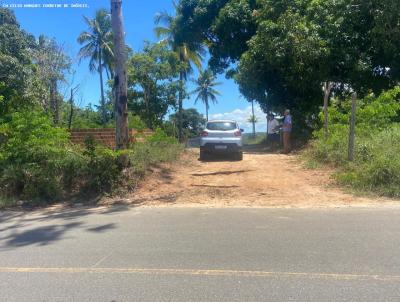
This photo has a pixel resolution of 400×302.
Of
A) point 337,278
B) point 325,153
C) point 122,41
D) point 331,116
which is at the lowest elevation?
point 337,278

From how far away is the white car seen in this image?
15.5 m

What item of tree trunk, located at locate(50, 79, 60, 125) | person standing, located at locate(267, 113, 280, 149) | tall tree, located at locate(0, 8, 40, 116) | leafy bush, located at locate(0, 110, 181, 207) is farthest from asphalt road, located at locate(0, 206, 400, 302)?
person standing, located at locate(267, 113, 280, 149)

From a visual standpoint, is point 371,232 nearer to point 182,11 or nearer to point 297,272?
point 297,272

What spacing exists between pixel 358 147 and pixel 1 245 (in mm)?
9032

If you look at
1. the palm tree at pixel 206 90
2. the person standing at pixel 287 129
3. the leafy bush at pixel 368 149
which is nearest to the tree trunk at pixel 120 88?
the leafy bush at pixel 368 149

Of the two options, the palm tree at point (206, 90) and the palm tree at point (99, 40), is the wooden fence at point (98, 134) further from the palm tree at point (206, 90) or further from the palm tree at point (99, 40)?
the palm tree at point (206, 90)

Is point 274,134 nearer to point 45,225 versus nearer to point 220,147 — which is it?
point 220,147

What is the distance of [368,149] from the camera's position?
11.7 metres

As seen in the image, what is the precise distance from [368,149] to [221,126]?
18.5 ft

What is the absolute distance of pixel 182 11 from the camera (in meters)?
27.8

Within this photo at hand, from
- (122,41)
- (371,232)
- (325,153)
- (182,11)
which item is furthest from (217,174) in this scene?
(182,11)

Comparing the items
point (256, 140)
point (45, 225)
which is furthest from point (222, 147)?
point (256, 140)

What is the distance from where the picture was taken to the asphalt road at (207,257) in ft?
14.9

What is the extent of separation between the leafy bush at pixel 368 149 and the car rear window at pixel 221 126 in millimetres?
2927
